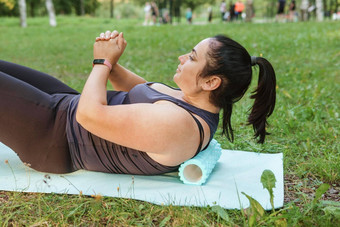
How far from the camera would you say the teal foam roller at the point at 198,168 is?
7.82ft

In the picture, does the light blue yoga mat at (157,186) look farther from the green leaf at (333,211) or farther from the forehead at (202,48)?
the forehead at (202,48)

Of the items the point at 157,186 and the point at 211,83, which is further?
the point at 157,186

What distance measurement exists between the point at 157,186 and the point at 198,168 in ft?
0.98

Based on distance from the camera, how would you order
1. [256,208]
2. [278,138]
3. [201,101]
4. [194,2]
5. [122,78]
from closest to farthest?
[256,208] → [201,101] → [122,78] → [278,138] → [194,2]

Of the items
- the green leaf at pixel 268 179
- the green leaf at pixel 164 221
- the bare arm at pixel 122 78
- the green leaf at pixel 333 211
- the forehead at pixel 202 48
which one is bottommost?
the green leaf at pixel 164 221

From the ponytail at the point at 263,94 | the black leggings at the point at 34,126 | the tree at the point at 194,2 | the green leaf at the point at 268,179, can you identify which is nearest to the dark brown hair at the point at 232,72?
the ponytail at the point at 263,94

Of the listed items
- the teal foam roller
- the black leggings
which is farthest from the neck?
the black leggings

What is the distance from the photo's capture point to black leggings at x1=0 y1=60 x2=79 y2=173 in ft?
7.52

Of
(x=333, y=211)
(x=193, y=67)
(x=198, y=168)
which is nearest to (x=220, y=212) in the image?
(x=198, y=168)

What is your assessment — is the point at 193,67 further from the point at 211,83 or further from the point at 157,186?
the point at 157,186

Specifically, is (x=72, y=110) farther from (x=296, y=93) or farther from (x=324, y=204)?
(x=296, y=93)

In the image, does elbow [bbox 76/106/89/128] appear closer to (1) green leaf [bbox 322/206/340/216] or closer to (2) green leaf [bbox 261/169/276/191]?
(2) green leaf [bbox 261/169/276/191]

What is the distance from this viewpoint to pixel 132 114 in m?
2.03

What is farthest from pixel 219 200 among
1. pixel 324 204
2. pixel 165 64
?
pixel 165 64
